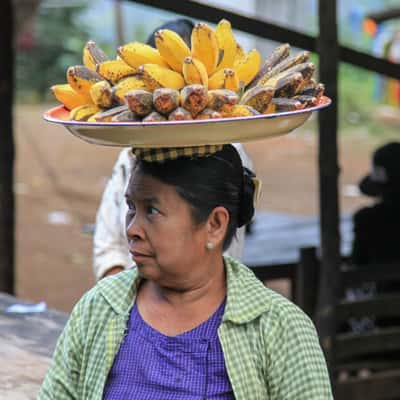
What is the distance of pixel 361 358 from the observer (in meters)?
5.25

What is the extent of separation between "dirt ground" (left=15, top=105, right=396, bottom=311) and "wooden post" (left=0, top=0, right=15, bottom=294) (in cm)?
294

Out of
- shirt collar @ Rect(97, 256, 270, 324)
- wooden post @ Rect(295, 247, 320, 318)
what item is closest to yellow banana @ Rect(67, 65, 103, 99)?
shirt collar @ Rect(97, 256, 270, 324)

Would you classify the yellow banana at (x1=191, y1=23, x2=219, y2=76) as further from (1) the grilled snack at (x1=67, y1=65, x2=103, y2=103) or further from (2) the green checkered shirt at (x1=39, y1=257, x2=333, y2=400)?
(2) the green checkered shirt at (x1=39, y1=257, x2=333, y2=400)

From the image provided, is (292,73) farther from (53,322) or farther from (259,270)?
(259,270)

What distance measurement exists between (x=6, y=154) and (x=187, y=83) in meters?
3.31

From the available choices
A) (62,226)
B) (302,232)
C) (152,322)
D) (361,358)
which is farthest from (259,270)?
(62,226)

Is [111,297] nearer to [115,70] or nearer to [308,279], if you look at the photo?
[115,70]

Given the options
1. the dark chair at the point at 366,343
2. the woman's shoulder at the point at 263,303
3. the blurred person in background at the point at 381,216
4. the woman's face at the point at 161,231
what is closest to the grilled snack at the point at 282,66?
the woman's face at the point at 161,231

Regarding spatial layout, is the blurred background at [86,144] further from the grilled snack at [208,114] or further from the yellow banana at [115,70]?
the grilled snack at [208,114]

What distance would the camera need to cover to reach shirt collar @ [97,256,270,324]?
6.79 ft

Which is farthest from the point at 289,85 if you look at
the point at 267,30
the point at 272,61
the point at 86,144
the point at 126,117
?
the point at 86,144

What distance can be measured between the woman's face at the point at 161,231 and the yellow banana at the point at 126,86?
182 mm

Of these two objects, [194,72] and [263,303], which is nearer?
[194,72]

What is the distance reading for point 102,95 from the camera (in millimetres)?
2004
